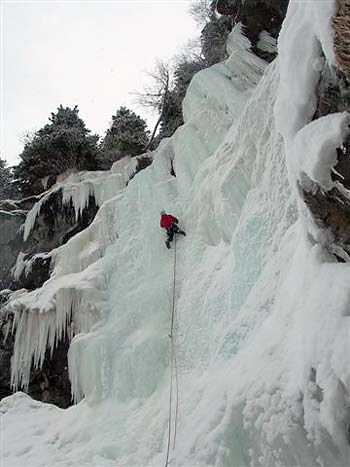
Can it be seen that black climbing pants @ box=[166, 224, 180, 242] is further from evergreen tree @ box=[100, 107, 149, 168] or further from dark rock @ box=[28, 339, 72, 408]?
evergreen tree @ box=[100, 107, 149, 168]

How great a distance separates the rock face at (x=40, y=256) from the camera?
27.9ft

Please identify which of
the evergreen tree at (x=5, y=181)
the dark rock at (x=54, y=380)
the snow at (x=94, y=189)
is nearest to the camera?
the dark rock at (x=54, y=380)

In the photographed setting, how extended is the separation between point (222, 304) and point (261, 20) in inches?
262

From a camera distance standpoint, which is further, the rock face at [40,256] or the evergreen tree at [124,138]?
the evergreen tree at [124,138]

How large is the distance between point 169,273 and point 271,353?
373cm

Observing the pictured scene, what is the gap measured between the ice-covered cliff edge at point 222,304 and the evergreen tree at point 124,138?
511 centimetres

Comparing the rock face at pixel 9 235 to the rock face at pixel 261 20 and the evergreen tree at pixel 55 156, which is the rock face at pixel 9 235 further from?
the rock face at pixel 261 20

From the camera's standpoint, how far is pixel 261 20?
9891 mm

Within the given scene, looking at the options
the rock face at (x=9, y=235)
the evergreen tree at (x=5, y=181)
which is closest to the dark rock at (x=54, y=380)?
the rock face at (x=9, y=235)

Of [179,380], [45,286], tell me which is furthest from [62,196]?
[179,380]

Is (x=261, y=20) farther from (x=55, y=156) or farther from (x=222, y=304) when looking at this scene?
(x=55, y=156)

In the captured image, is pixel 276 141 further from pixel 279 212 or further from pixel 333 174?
pixel 333 174

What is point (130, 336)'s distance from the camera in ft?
23.1

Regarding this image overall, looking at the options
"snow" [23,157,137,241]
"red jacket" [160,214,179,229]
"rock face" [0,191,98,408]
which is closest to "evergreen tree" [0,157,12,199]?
"rock face" [0,191,98,408]
